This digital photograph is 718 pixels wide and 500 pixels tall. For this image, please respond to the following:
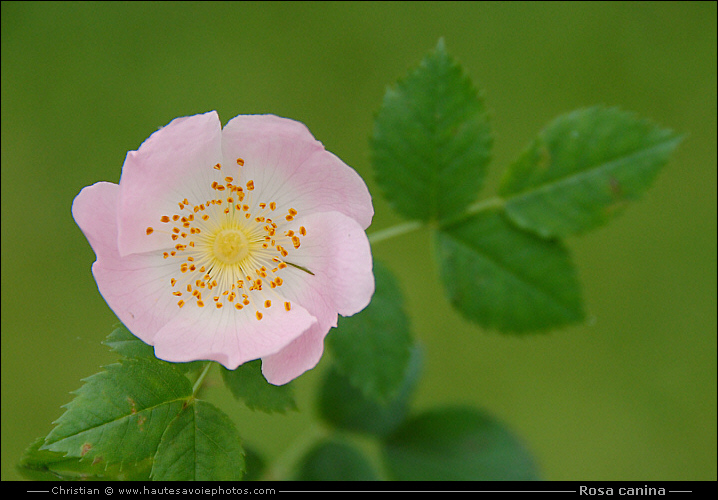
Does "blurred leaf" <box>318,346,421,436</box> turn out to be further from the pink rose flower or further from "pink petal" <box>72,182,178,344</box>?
"pink petal" <box>72,182,178,344</box>

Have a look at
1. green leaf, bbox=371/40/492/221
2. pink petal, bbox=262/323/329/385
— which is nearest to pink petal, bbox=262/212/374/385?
pink petal, bbox=262/323/329/385

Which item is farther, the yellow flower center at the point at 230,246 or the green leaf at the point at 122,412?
the yellow flower center at the point at 230,246

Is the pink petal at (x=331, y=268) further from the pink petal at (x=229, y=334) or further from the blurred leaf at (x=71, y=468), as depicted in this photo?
the blurred leaf at (x=71, y=468)

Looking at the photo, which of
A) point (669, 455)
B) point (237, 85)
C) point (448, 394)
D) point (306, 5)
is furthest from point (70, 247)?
point (669, 455)

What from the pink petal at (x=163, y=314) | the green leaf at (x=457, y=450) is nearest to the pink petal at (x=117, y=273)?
the pink petal at (x=163, y=314)

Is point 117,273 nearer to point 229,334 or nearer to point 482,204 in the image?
point 229,334
